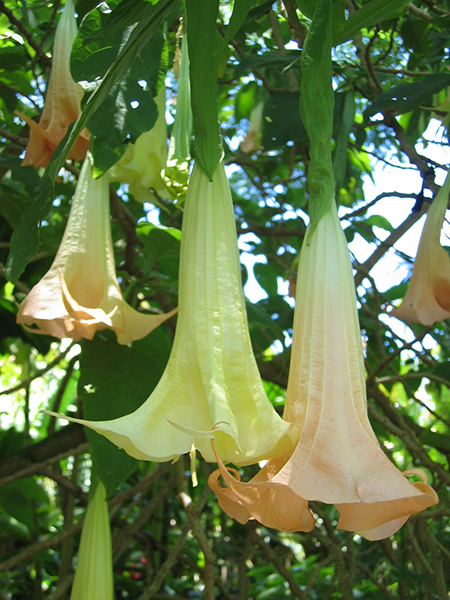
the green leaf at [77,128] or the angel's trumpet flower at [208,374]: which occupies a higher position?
the green leaf at [77,128]

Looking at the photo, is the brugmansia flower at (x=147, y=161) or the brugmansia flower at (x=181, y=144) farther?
the brugmansia flower at (x=147, y=161)

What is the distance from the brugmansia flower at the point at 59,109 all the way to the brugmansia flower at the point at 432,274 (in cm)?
55

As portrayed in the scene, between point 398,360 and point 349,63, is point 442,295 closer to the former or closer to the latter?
point 349,63

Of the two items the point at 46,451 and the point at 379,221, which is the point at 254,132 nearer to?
the point at 379,221

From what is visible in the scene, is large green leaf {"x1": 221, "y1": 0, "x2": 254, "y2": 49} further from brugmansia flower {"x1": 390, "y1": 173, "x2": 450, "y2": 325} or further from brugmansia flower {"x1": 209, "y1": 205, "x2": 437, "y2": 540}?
brugmansia flower {"x1": 390, "y1": 173, "x2": 450, "y2": 325}

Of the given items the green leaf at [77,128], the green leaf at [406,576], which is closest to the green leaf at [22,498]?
the green leaf at [406,576]

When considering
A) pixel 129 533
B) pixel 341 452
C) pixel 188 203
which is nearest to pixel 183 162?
pixel 188 203

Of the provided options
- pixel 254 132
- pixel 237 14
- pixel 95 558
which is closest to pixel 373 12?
pixel 237 14

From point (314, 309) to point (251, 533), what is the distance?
1.05 metres

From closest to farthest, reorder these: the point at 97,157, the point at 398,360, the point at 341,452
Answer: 1. the point at 341,452
2. the point at 97,157
3. the point at 398,360

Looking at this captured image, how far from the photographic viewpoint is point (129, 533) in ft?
4.06

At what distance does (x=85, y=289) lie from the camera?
73cm

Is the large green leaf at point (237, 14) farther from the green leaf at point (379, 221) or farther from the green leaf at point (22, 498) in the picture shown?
the green leaf at point (22, 498)

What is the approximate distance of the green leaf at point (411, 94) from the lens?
890mm
